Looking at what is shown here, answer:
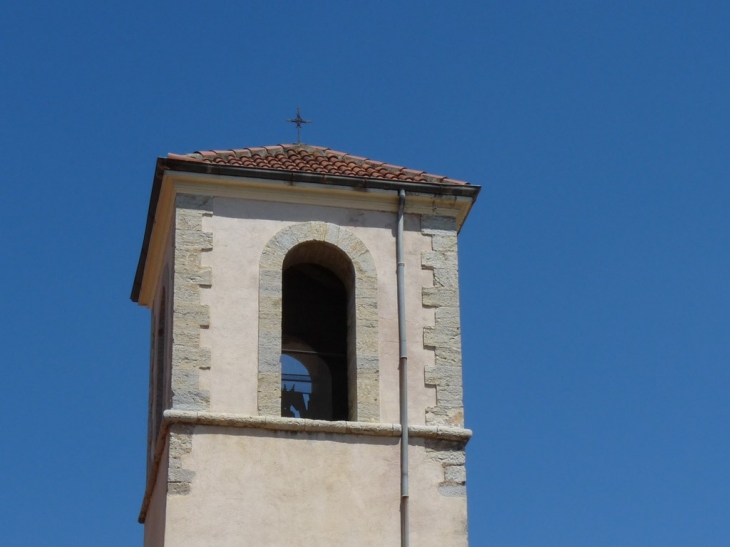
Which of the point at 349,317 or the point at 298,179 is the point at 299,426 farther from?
the point at 298,179

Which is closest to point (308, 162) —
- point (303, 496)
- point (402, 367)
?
point (402, 367)

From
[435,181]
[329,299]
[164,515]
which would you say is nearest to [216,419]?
[164,515]

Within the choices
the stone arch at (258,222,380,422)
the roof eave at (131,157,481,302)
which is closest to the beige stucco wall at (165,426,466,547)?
the stone arch at (258,222,380,422)

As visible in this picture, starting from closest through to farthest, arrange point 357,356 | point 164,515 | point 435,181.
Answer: point 164,515 → point 357,356 → point 435,181

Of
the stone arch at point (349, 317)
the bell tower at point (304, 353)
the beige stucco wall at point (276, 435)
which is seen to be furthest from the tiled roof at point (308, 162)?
the stone arch at point (349, 317)

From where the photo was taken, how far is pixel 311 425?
1700 cm

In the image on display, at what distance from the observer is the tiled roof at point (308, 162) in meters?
18.4

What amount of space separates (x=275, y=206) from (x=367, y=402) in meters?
2.21

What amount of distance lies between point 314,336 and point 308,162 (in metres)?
1.77

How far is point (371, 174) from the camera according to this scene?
61.2 feet

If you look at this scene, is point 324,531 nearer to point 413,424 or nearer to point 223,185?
point 413,424

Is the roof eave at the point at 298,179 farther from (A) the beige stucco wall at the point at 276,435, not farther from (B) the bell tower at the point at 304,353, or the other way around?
(A) the beige stucco wall at the point at 276,435

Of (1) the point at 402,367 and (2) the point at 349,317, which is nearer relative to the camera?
(1) the point at 402,367

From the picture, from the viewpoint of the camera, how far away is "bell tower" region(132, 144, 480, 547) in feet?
54.9
